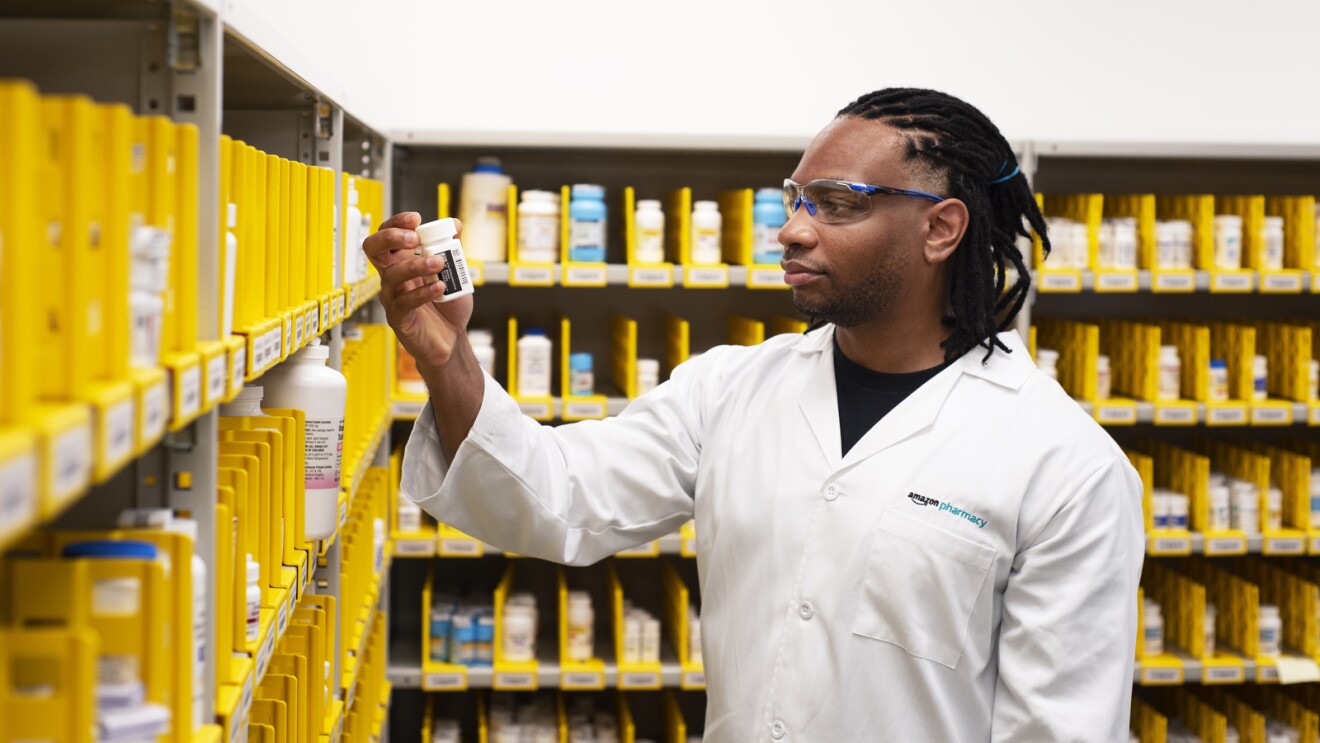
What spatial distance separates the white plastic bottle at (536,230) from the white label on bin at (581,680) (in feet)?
4.20

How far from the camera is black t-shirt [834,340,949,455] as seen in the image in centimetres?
212

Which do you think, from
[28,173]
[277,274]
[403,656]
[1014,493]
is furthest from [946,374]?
[403,656]

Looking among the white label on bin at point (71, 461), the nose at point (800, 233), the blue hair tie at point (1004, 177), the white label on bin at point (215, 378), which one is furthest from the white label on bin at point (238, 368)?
the blue hair tie at point (1004, 177)

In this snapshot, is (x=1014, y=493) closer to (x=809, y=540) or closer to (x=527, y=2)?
(x=809, y=540)

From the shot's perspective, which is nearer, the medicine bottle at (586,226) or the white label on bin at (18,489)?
the white label on bin at (18,489)

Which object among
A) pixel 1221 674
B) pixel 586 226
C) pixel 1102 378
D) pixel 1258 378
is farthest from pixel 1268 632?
pixel 586 226

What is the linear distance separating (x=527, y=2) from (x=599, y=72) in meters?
0.36

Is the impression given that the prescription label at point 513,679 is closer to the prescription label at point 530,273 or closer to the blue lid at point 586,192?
the prescription label at point 530,273

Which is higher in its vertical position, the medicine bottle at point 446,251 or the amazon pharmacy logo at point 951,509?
the medicine bottle at point 446,251

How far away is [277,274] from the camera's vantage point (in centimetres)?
176

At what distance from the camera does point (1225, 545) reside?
399 cm

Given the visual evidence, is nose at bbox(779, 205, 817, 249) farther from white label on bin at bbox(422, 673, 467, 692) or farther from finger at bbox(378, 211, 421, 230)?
white label on bin at bbox(422, 673, 467, 692)

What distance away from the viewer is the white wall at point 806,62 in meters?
4.49

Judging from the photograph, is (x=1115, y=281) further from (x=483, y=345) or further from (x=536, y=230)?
(x=483, y=345)
